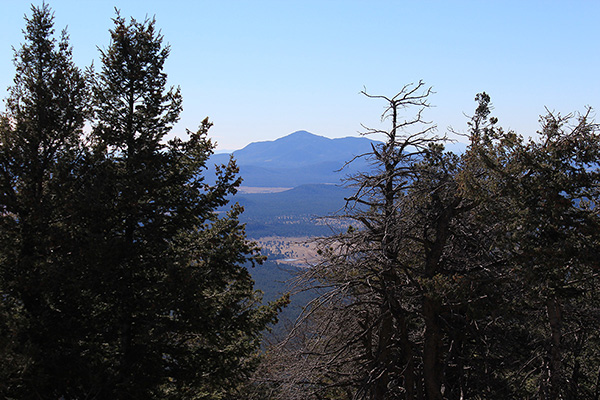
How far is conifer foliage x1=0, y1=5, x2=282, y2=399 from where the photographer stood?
9.11 metres

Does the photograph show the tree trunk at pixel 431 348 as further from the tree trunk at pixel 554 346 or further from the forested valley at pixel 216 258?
the tree trunk at pixel 554 346

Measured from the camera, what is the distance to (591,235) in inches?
288

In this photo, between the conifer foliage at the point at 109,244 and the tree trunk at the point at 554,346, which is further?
the conifer foliage at the point at 109,244

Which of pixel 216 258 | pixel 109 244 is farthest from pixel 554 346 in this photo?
pixel 109 244

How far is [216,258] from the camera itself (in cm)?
1080

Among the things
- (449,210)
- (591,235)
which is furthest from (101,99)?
(591,235)

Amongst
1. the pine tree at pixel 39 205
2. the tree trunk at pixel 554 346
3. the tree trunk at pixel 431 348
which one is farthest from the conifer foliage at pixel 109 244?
the tree trunk at pixel 554 346

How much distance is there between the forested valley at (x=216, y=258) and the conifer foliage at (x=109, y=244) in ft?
0.15

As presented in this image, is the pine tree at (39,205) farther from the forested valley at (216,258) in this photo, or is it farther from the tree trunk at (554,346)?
the tree trunk at (554,346)

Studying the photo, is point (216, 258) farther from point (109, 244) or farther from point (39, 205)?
point (39, 205)


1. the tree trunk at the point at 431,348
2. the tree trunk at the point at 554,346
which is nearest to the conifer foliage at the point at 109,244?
the tree trunk at the point at 431,348

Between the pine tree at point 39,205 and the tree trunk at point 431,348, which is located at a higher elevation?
the pine tree at point 39,205

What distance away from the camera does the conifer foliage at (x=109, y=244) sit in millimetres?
9109

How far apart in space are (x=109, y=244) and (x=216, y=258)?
242cm
